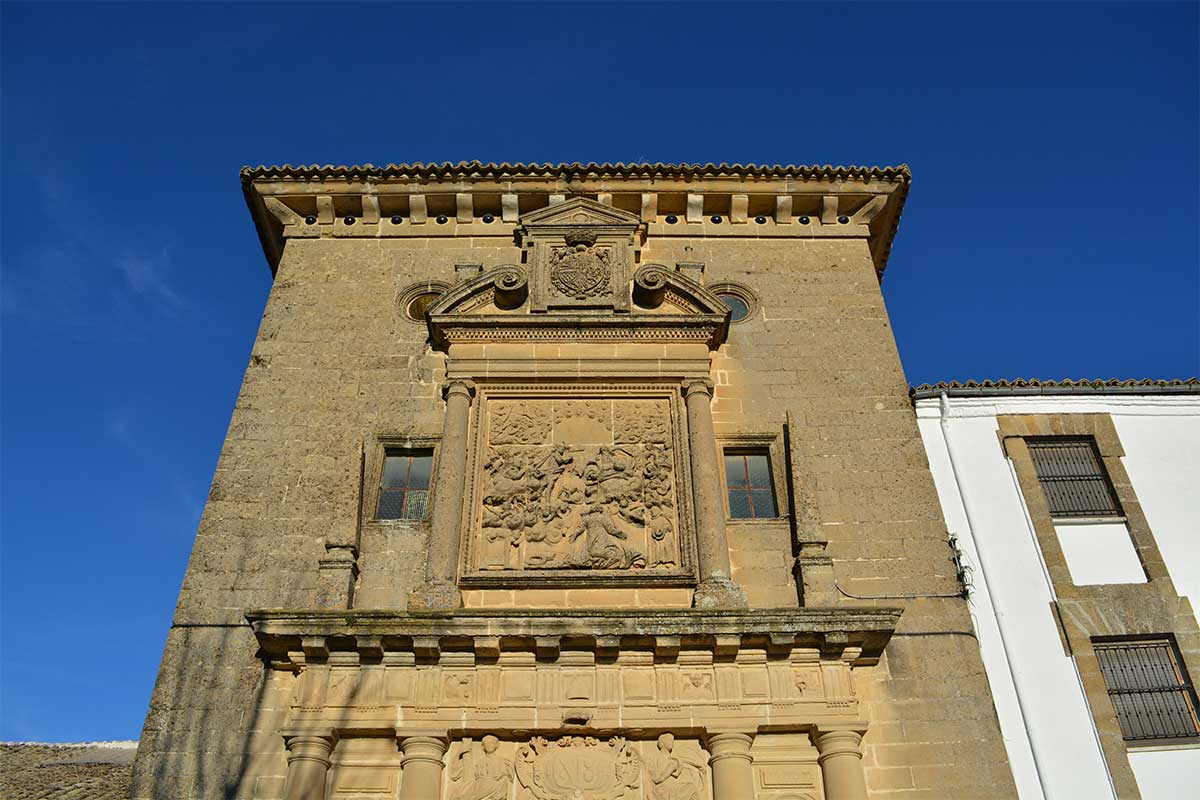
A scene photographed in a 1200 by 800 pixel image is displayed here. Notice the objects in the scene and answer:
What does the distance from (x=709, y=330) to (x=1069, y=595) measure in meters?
4.27

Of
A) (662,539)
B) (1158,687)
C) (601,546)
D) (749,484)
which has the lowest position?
(1158,687)

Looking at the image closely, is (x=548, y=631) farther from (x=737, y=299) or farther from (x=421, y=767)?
(x=737, y=299)

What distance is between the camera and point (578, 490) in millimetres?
9039

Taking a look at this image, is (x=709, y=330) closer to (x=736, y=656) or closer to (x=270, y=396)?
(x=736, y=656)

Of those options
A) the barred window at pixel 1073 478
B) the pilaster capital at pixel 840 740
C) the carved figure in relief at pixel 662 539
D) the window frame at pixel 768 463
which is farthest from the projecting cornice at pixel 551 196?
the pilaster capital at pixel 840 740

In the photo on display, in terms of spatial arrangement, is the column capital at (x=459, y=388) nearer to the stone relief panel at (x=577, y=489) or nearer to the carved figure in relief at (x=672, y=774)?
the stone relief panel at (x=577, y=489)

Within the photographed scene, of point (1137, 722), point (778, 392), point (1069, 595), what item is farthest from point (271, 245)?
point (1137, 722)

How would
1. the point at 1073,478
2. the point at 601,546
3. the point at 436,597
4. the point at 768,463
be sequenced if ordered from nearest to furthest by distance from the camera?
the point at 436,597
the point at 601,546
the point at 768,463
the point at 1073,478

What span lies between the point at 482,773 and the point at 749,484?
3.73 m

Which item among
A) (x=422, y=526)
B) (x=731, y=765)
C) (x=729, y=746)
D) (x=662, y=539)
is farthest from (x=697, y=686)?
(x=422, y=526)

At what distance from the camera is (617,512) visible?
351 inches

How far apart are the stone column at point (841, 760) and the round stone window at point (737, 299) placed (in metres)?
4.75

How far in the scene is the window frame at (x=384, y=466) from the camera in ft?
29.8

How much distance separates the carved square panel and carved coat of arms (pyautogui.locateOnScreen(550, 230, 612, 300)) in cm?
133
